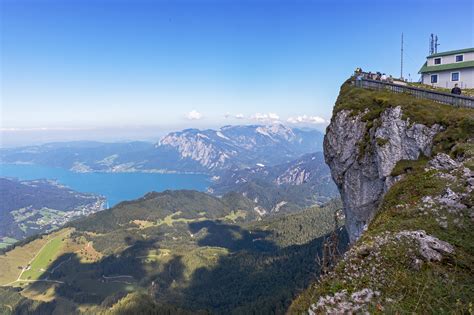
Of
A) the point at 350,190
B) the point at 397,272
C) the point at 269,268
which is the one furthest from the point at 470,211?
the point at 269,268

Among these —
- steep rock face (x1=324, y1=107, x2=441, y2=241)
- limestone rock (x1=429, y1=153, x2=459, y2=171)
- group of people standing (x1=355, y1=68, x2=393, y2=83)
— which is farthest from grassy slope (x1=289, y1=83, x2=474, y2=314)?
group of people standing (x1=355, y1=68, x2=393, y2=83)

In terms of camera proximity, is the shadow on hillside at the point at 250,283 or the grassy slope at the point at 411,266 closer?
the grassy slope at the point at 411,266

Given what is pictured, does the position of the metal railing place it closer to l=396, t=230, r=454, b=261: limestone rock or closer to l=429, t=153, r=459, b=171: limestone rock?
l=429, t=153, r=459, b=171: limestone rock

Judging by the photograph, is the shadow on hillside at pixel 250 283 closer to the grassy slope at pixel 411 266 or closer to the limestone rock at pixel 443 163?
the limestone rock at pixel 443 163

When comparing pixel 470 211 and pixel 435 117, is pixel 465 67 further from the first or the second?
pixel 470 211

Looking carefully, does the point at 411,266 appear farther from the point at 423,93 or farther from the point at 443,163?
the point at 423,93

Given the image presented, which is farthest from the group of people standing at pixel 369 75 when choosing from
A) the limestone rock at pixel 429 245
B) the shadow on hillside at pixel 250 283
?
the shadow on hillside at pixel 250 283

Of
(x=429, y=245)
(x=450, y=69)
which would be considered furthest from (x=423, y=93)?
(x=429, y=245)
